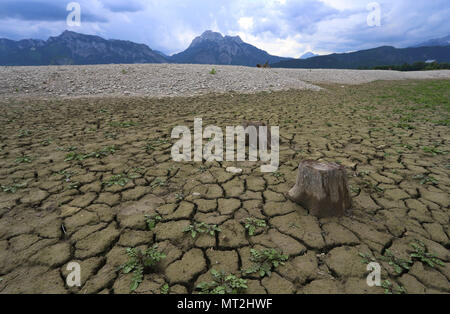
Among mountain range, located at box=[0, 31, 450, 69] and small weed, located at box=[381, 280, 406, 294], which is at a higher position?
mountain range, located at box=[0, 31, 450, 69]

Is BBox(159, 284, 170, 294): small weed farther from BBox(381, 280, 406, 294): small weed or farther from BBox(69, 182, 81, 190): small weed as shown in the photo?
BBox(69, 182, 81, 190): small weed

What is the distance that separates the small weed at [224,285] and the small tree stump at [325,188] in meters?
1.09

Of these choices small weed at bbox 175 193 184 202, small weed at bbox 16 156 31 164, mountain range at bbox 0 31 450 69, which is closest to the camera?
small weed at bbox 175 193 184 202

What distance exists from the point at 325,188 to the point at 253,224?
78cm

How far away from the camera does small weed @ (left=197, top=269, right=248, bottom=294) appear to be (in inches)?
58.2

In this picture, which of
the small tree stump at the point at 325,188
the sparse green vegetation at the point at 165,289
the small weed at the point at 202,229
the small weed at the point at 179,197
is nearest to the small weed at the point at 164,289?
the sparse green vegetation at the point at 165,289

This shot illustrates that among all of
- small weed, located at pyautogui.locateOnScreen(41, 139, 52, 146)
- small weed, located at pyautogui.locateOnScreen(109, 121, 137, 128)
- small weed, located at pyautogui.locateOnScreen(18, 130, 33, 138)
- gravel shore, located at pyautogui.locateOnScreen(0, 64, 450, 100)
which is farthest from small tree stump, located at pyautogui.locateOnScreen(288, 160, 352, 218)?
gravel shore, located at pyautogui.locateOnScreen(0, 64, 450, 100)

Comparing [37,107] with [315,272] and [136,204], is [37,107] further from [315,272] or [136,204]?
[315,272]

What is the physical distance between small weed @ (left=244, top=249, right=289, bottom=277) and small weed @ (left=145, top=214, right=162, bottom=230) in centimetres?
95

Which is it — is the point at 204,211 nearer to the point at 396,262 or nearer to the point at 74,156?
the point at 396,262

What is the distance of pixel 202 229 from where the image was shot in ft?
6.72

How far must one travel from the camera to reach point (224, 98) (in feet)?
27.7

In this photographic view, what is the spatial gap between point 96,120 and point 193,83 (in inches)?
229
